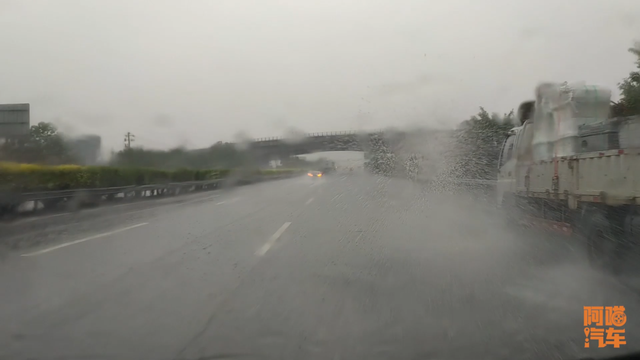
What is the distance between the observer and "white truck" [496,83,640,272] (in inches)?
259

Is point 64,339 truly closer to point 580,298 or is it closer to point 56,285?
point 56,285

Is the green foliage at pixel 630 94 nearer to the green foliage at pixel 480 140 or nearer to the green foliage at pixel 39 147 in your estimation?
the green foliage at pixel 480 140

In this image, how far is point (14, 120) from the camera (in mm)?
12086

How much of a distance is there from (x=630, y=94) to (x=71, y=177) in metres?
17.0

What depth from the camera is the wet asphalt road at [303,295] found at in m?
4.24

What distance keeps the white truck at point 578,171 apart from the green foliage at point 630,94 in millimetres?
269

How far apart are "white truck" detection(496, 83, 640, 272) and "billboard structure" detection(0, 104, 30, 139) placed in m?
11.5

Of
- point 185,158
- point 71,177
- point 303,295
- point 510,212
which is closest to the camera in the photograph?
point 303,295

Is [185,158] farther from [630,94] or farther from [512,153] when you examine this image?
[630,94]

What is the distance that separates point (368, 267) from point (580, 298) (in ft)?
9.35

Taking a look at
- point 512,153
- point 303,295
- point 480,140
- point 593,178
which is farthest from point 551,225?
point 480,140

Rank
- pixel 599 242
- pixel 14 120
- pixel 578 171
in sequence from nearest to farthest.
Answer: pixel 599 242
pixel 578 171
pixel 14 120

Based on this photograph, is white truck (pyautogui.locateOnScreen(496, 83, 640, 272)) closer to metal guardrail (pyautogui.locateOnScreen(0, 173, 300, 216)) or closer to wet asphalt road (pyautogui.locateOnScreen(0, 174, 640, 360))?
wet asphalt road (pyautogui.locateOnScreen(0, 174, 640, 360))

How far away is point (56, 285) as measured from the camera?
648cm
